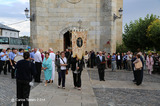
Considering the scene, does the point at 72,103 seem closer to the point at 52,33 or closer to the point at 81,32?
the point at 81,32

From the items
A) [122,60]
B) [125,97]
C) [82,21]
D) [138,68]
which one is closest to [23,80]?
[125,97]

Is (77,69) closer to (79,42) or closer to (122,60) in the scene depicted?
(79,42)

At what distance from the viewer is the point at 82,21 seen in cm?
1855

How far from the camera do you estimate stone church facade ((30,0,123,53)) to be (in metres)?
18.2

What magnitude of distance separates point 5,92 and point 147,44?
81.7 feet

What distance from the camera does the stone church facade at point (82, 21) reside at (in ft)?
59.8

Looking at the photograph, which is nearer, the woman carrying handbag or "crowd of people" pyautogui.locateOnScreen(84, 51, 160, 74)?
the woman carrying handbag

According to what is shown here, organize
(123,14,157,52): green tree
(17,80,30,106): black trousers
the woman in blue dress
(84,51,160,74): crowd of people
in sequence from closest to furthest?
(17,80,30,106): black trousers → the woman in blue dress → (84,51,160,74): crowd of people → (123,14,157,52): green tree

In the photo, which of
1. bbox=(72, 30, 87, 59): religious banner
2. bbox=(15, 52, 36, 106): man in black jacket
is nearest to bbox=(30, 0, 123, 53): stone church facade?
bbox=(72, 30, 87, 59): religious banner

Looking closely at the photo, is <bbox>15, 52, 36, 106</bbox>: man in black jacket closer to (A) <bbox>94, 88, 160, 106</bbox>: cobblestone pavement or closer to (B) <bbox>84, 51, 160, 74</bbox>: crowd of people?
(A) <bbox>94, 88, 160, 106</bbox>: cobblestone pavement

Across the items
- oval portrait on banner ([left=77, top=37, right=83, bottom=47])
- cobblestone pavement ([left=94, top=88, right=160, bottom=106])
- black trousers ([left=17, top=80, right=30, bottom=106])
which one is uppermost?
oval portrait on banner ([left=77, top=37, right=83, bottom=47])

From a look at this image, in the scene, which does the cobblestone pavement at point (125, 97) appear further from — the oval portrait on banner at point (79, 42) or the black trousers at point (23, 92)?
the black trousers at point (23, 92)

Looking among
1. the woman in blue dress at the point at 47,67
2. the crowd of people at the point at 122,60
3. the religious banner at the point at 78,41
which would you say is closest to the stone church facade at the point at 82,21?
the crowd of people at the point at 122,60

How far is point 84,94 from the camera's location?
23.7 ft
